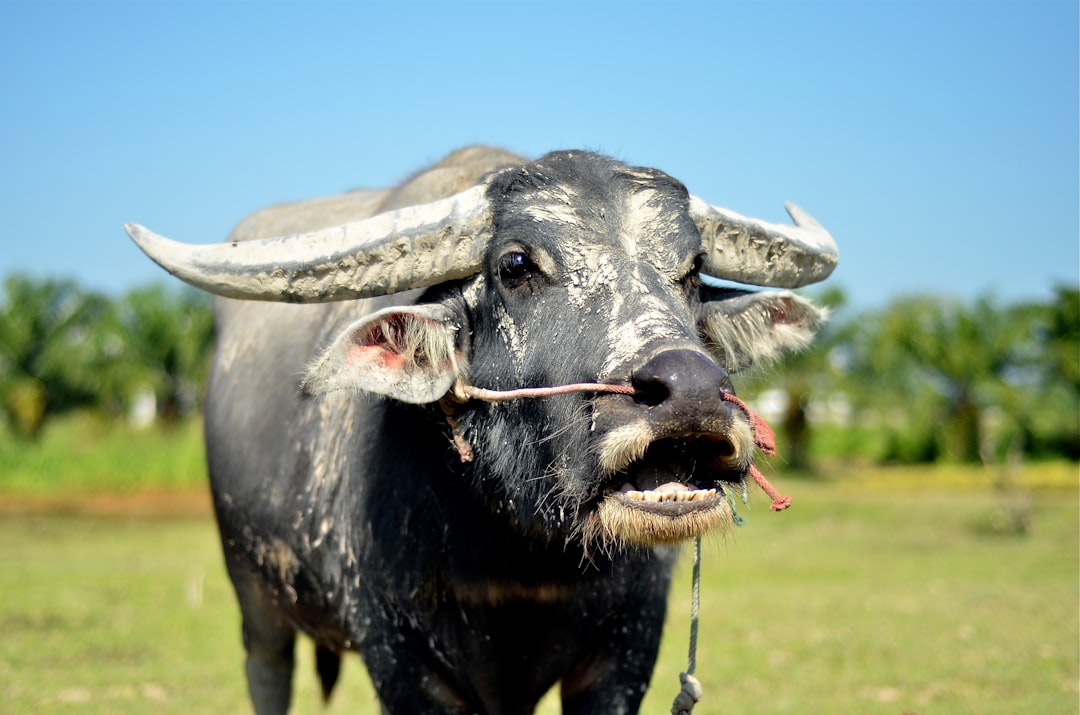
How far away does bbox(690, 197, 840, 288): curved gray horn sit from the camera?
12.0 feet

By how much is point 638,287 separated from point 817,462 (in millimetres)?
38812

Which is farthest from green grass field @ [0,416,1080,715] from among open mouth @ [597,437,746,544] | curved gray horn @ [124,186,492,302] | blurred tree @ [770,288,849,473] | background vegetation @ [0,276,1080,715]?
blurred tree @ [770,288,849,473]

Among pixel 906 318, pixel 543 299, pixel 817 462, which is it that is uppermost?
pixel 543 299

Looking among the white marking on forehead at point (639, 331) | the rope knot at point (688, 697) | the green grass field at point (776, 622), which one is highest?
the white marking on forehead at point (639, 331)

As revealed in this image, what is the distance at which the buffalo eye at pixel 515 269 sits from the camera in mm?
3207

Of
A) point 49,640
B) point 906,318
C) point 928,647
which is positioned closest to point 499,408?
point 928,647

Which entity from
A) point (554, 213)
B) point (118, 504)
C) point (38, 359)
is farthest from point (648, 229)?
point (38, 359)

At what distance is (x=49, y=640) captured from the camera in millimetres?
9797

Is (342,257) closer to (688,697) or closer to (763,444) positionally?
(763,444)

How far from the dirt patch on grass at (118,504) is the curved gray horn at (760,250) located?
2154 centimetres

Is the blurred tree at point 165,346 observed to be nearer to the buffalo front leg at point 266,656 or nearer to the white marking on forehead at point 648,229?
the buffalo front leg at point 266,656

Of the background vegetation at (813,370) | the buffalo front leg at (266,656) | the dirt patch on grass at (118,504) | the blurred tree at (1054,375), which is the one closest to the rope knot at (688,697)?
the buffalo front leg at (266,656)

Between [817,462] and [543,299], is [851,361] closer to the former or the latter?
[817,462]

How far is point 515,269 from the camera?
322 centimetres
